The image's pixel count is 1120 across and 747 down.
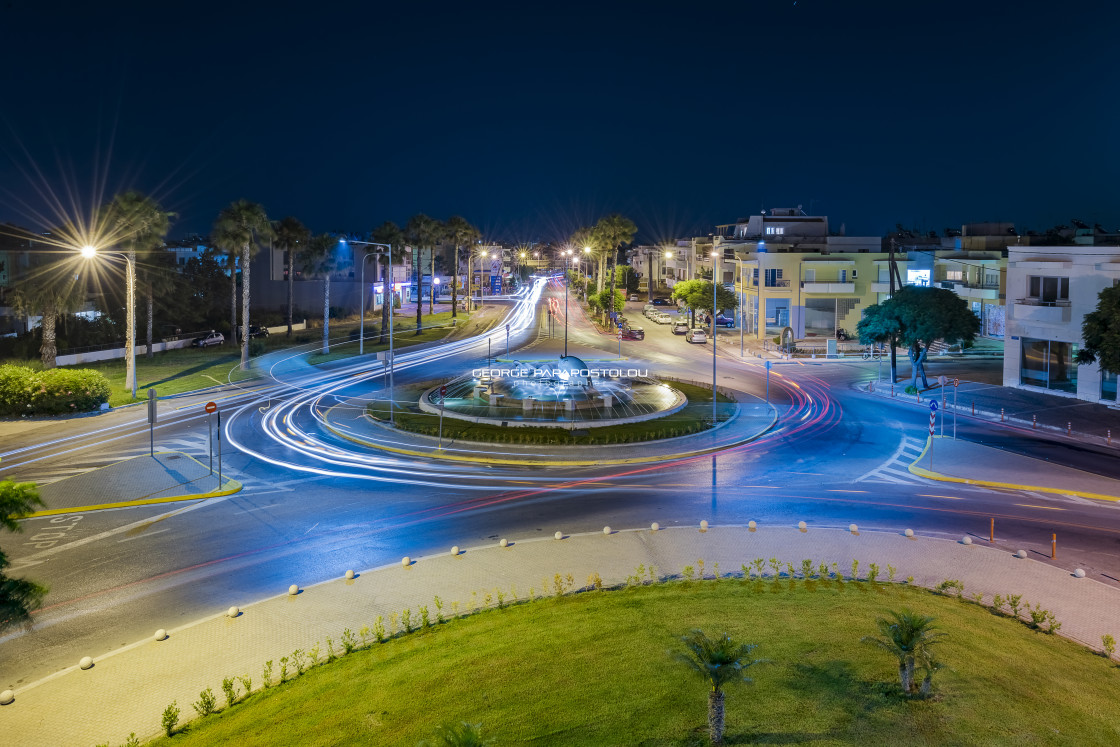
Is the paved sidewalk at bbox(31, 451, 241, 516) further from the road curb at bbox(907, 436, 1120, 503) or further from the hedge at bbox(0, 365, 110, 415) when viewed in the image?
the road curb at bbox(907, 436, 1120, 503)

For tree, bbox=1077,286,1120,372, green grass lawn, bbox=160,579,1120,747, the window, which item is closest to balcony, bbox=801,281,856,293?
the window

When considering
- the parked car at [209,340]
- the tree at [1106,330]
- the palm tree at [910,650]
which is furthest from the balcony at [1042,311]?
the parked car at [209,340]

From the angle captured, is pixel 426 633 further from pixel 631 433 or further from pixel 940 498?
pixel 631 433

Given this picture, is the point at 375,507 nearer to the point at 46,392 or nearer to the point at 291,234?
the point at 46,392

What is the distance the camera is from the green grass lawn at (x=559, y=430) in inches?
1358

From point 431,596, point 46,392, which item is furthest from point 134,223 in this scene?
point 431,596

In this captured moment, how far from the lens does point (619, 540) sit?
72.0 ft

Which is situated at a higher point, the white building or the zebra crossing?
the white building

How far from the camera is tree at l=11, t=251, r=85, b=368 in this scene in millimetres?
47031

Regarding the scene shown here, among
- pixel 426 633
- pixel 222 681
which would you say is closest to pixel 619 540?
pixel 426 633

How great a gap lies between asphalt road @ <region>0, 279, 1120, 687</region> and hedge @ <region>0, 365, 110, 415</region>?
1.74 meters

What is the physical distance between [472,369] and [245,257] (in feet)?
58.1

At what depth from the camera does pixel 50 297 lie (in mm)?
47094

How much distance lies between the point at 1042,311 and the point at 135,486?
4402 centimetres
